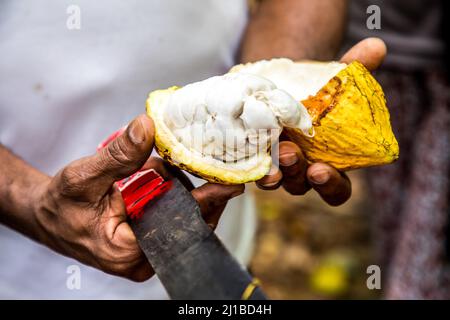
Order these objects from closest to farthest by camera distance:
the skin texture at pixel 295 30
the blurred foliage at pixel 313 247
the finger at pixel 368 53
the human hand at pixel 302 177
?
the human hand at pixel 302 177 → the finger at pixel 368 53 → the skin texture at pixel 295 30 → the blurred foliage at pixel 313 247

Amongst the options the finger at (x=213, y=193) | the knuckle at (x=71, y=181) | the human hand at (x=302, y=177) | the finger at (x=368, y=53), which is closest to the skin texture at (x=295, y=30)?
the finger at (x=368, y=53)

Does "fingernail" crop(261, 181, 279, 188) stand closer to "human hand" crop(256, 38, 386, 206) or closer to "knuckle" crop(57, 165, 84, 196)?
"human hand" crop(256, 38, 386, 206)

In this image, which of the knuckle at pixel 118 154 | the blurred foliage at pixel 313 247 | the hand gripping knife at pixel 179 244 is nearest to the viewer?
the hand gripping knife at pixel 179 244

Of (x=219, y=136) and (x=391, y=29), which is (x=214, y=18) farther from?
(x=391, y=29)

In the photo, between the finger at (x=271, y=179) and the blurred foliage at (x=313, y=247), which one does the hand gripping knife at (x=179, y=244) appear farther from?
the blurred foliage at (x=313, y=247)

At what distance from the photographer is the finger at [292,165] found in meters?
1.05

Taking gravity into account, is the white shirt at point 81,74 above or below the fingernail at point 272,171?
above

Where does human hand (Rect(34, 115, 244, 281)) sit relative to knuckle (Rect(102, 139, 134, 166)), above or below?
below

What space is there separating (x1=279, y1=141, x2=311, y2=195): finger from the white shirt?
474 mm

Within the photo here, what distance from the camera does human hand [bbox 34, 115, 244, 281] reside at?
970 millimetres

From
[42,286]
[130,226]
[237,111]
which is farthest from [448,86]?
[42,286]

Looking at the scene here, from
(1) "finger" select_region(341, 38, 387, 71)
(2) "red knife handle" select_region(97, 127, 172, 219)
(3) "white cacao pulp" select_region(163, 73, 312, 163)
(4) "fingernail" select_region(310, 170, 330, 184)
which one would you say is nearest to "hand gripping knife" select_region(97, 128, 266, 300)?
(2) "red knife handle" select_region(97, 127, 172, 219)

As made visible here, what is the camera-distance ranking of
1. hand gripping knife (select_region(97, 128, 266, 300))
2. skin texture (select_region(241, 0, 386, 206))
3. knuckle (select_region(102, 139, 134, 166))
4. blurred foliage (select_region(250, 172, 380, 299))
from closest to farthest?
hand gripping knife (select_region(97, 128, 266, 300))
knuckle (select_region(102, 139, 134, 166))
skin texture (select_region(241, 0, 386, 206))
blurred foliage (select_region(250, 172, 380, 299))

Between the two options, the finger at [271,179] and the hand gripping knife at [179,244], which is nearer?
the hand gripping knife at [179,244]
